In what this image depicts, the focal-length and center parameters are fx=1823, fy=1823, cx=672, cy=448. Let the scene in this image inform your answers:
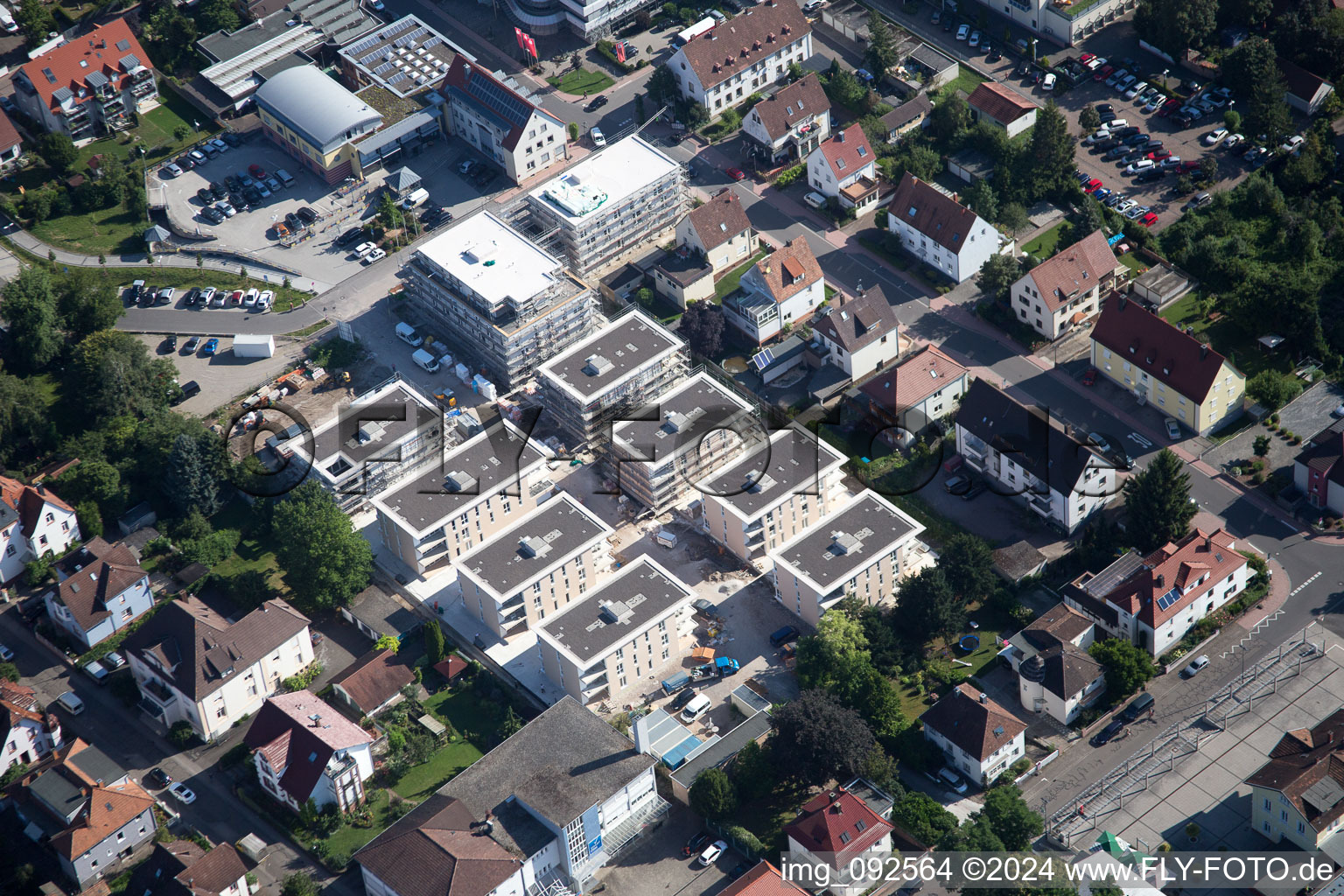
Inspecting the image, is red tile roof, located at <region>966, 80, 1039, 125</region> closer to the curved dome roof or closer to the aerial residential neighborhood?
the aerial residential neighborhood

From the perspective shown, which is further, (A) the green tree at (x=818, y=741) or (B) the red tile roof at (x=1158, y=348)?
(B) the red tile roof at (x=1158, y=348)

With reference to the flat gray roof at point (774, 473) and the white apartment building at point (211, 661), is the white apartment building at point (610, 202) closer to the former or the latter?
the flat gray roof at point (774, 473)

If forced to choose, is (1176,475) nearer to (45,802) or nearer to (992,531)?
(992,531)

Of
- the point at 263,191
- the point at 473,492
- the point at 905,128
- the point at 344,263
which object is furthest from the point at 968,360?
the point at 263,191

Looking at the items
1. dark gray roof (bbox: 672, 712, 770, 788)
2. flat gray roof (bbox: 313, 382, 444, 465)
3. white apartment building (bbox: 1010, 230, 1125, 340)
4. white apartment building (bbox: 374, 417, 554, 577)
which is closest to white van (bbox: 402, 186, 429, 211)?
flat gray roof (bbox: 313, 382, 444, 465)

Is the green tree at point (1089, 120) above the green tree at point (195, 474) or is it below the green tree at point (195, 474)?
above

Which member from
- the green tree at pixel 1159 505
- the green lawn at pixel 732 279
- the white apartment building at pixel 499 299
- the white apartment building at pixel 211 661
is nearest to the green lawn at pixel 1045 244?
the green lawn at pixel 732 279

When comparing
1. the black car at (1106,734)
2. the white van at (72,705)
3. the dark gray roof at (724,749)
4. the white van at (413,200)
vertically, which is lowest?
the white van at (72,705)
